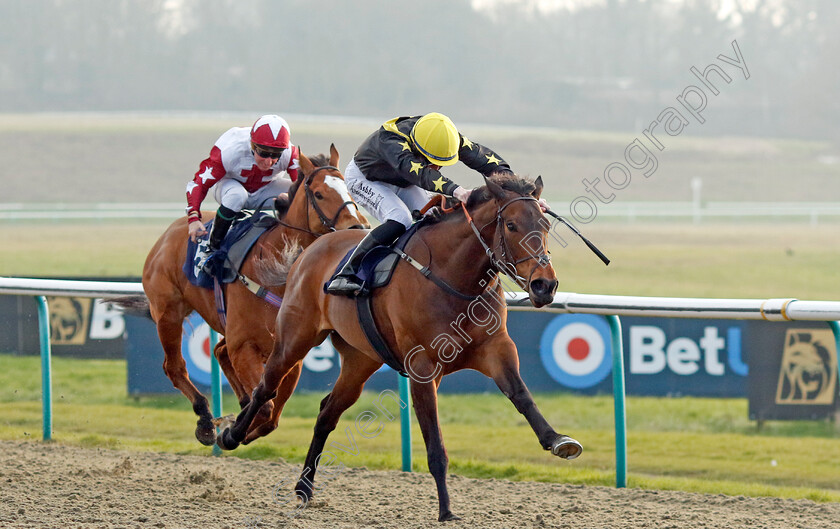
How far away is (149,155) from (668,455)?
31.3m

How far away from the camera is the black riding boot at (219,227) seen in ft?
16.8

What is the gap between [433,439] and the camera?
386 cm

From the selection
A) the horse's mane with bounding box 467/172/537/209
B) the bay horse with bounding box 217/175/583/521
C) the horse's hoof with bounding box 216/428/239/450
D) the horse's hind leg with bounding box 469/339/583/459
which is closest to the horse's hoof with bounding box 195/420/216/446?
the horse's hoof with bounding box 216/428/239/450

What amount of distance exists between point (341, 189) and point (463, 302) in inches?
49.4

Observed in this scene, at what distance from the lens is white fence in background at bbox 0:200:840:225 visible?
22.7m

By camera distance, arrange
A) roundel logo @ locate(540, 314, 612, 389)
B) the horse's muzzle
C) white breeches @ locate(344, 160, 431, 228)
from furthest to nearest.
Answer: roundel logo @ locate(540, 314, 612, 389) < white breeches @ locate(344, 160, 431, 228) < the horse's muzzle

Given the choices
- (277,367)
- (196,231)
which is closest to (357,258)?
(277,367)

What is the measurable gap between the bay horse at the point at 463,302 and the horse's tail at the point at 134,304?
73.2 inches

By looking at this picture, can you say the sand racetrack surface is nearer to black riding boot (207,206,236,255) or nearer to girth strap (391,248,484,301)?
girth strap (391,248,484,301)

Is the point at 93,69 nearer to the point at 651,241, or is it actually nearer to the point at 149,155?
the point at 149,155

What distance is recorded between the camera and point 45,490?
15.1 feet

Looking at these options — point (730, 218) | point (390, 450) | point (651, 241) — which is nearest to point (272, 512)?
point (390, 450)

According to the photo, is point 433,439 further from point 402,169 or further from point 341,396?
point 402,169

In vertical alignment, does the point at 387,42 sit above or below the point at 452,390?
above
